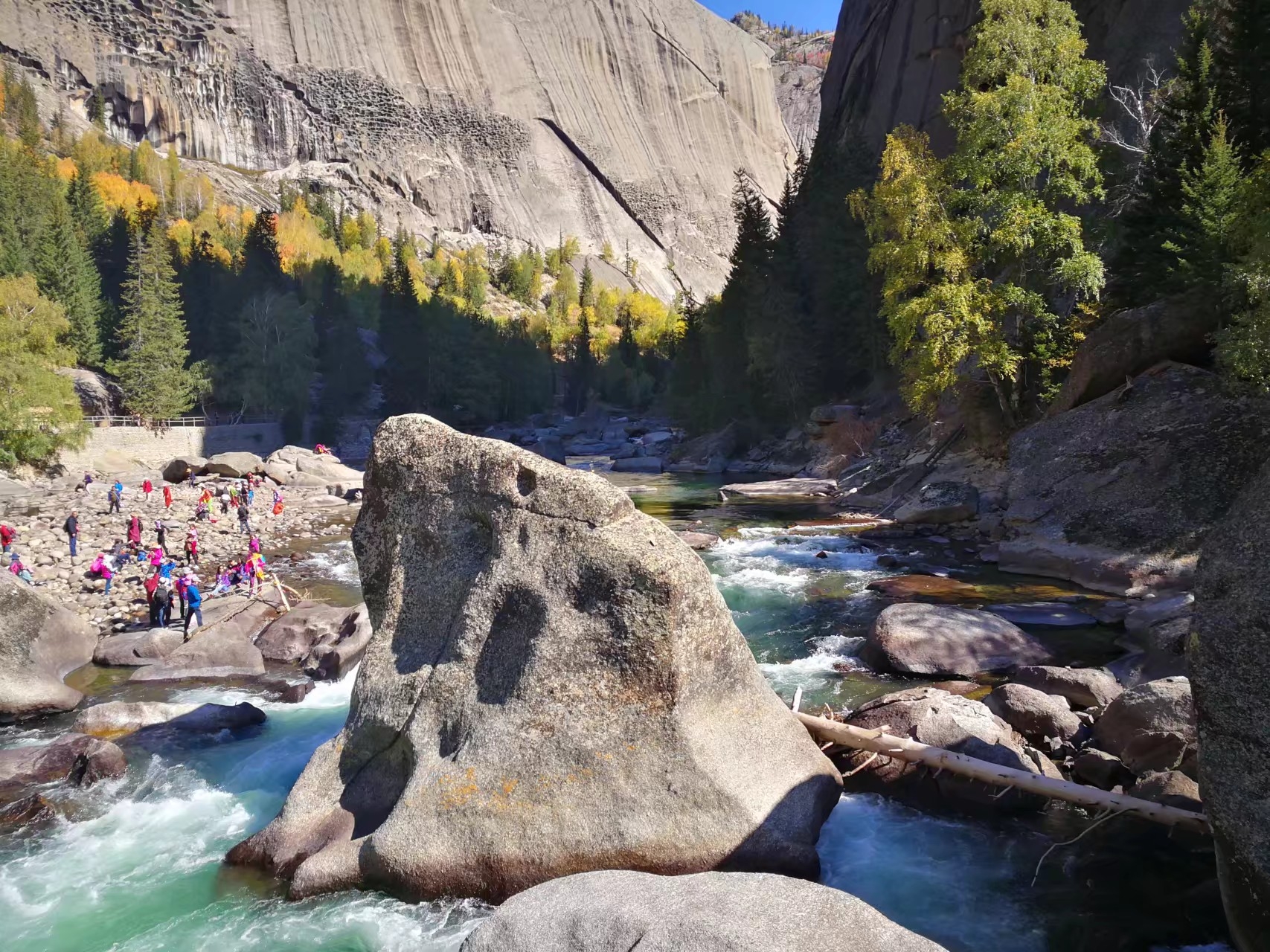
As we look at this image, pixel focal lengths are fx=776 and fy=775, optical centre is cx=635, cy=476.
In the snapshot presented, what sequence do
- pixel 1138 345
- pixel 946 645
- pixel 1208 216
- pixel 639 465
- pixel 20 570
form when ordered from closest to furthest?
pixel 946 645
pixel 1208 216
pixel 1138 345
pixel 20 570
pixel 639 465

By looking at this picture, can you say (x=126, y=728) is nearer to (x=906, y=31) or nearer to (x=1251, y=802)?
(x=1251, y=802)

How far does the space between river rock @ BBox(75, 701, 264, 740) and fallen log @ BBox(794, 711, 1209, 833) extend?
8887 mm

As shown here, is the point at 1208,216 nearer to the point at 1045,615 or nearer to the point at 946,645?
the point at 1045,615

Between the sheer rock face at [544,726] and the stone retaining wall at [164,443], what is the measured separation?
46293mm

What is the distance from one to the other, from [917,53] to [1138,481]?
46759 millimetres

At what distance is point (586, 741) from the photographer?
7.55m

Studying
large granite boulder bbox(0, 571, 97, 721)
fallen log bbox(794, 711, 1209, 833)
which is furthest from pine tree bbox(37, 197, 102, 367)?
fallen log bbox(794, 711, 1209, 833)

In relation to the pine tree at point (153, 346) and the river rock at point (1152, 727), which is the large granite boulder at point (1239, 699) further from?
the pine tree at point (153, 346)

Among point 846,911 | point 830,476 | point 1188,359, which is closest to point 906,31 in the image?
point 830,476

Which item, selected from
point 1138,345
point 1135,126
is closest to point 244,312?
point 1135,126

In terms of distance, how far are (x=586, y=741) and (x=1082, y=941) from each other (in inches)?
184

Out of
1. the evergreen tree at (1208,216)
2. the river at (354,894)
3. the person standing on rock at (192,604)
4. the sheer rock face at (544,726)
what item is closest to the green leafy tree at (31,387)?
the person standing on rock at (192,604)

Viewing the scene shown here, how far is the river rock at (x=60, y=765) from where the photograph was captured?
34.3 ft

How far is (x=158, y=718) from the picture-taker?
1244 cm
